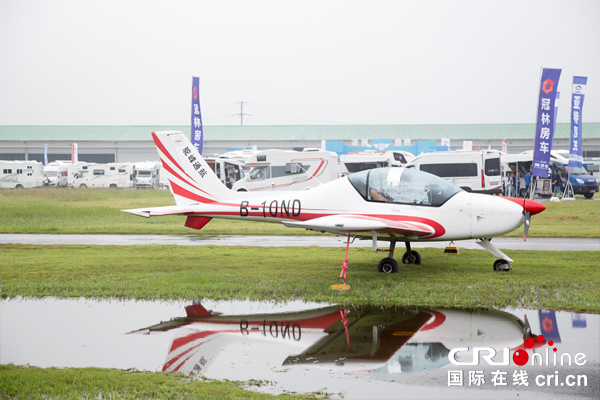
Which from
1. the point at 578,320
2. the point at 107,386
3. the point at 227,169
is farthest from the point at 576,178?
the point at 107,386

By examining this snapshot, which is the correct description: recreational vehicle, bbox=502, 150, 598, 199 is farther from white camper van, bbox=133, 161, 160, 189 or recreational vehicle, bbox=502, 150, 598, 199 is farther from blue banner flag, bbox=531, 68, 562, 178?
white camper van, bbox=133, 161, 160, 189

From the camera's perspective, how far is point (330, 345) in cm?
658

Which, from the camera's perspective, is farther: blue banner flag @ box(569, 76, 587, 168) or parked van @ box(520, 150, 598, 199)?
parked van @ box(520, 150, 598, 199)

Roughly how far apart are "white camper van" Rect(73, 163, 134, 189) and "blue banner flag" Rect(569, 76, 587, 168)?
35.1 meters

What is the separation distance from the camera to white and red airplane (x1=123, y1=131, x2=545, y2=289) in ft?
34.1

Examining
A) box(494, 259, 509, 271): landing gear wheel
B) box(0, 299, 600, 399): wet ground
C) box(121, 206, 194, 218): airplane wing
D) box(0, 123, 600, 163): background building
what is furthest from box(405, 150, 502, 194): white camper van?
box(0, 123, 600, 163): background building

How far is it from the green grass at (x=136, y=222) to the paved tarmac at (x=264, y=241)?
119 centimetres

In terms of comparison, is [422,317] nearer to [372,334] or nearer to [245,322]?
[372,334]

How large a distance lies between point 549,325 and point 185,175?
7512 millimetres

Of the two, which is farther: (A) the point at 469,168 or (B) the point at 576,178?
(B) the point at 576,178

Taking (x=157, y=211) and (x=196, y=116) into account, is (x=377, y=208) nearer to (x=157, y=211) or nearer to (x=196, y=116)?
(x=157, y=211)

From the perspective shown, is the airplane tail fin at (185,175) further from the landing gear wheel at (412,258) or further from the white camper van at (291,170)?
the white camper van at (291,170)

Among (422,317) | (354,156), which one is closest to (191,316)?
(422,317)

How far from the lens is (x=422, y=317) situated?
764 cm
